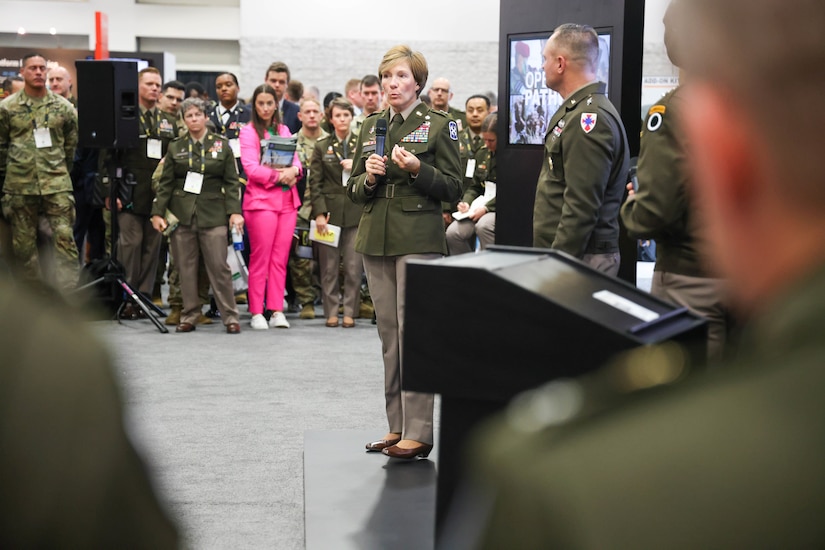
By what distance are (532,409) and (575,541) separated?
3.8 inches

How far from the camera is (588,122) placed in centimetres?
364

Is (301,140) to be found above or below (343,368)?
above

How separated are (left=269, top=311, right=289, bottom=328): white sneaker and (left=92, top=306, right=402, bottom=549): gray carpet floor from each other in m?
0.09

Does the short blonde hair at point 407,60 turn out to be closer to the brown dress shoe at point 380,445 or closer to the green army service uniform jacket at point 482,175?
the brown dress shoe at point 380,445

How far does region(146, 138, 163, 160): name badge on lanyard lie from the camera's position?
7895 millimetres

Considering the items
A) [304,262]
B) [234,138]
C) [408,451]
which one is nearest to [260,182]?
[234,138]

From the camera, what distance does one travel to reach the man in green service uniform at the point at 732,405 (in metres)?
0.37

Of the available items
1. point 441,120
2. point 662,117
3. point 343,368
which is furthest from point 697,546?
point 343,368

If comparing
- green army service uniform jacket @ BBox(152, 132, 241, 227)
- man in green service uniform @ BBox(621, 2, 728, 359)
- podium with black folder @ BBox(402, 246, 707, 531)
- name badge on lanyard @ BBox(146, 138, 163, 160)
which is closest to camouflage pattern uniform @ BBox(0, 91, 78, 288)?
name badge on lanyard @ BBox(146, 138, 163, 160)

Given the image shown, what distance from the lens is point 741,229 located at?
520 millimetres

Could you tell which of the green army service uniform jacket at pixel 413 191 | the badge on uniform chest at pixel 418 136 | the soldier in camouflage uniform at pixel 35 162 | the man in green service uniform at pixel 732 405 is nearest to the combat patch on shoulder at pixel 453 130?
the green army service uniform jacket at pixel 413 191

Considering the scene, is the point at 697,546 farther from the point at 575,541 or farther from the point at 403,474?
the point at 403,474

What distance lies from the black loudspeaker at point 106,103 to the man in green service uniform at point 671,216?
5.22 m

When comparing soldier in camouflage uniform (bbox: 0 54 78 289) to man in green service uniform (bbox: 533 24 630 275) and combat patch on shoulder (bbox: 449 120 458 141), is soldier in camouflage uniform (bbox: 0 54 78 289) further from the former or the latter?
man in green service uniform (bbox: 533 24 630 275)
